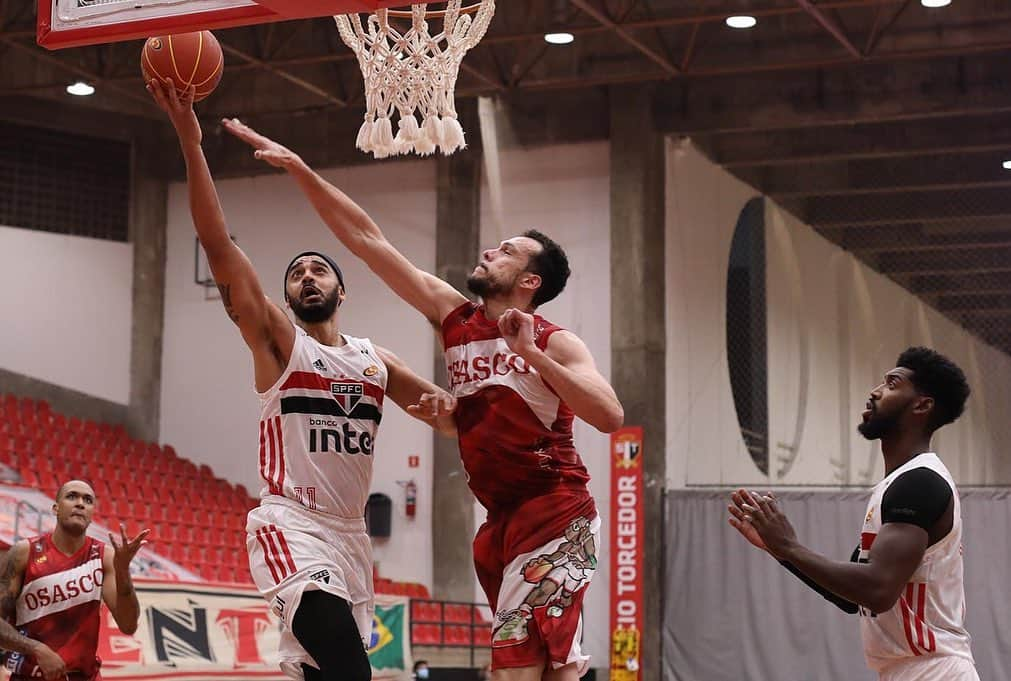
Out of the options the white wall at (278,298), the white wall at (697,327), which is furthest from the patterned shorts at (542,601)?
the white wall at (278,298)

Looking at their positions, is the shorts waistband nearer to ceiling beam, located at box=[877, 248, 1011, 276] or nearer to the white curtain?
the white curtain

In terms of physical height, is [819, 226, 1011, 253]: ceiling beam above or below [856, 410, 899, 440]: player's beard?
above

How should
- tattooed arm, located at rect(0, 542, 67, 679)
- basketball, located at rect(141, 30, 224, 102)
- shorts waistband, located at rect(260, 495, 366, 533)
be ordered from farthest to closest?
1. tattooed arm, located at rect(0, 542, 67, 679)
2. basketball, located at rect(141, 30, 224, 102)
3. shorts waistband, located at rect(260, 495, 366, 533)

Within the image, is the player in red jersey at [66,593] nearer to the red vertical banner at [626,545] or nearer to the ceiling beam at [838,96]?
the red vertical banner at [626,545]

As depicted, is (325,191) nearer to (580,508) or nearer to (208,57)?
(208,57)

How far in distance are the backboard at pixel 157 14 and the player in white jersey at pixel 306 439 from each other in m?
0.69

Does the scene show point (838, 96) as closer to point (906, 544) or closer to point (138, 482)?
point (138, 482)

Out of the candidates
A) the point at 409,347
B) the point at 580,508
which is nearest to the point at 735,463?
the point at 409,347

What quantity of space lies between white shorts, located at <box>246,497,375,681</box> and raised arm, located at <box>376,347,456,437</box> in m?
0.48

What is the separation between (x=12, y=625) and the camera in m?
7.57

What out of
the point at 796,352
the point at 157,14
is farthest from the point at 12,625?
the point at 796,352

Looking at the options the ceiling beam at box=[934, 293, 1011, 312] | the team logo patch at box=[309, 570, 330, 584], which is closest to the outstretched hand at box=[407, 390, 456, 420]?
the team logo patch at box=[309, 570, 330, 584]

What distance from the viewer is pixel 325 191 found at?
548 cm

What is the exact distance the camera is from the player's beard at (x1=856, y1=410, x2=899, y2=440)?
15.9 ft
